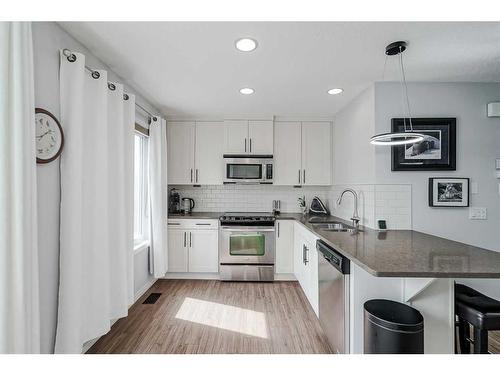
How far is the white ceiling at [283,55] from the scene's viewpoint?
61.4 inches

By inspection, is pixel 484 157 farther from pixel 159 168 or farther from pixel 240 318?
pixel 159 168

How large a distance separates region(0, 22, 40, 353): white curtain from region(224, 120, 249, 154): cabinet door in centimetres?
251

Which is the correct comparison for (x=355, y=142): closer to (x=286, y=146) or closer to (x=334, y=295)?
(x=286, y=146)

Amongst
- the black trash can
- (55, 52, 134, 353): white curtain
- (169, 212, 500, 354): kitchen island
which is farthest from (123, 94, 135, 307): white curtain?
the black trash can

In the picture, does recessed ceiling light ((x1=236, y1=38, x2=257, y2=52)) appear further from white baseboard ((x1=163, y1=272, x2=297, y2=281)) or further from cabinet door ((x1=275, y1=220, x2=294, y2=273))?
white baseboard ((x1=163, y1=272, x2=297, y2=281))

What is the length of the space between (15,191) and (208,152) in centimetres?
264

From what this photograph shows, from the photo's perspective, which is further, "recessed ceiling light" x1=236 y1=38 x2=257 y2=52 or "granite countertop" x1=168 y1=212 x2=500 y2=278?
"recessed ceiling light" x1=236 y1=38 x2=257 y2=52

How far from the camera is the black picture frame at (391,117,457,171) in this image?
7.61ft

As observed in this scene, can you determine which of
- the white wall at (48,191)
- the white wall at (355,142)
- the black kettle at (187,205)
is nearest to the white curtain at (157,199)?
the black kettle at (187,205)

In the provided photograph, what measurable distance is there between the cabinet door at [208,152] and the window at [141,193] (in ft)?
2.62

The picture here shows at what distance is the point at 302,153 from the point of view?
3.66 meters

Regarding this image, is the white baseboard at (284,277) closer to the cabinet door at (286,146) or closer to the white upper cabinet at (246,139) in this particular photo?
the cabinet door at (286,146)

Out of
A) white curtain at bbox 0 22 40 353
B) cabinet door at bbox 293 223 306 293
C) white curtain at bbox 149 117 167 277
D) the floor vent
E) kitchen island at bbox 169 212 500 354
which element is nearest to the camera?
white curtain at bbox 0 22 40 353

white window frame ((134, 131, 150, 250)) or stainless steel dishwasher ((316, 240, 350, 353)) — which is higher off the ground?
white window frame ((134, 131, 150, 250))
